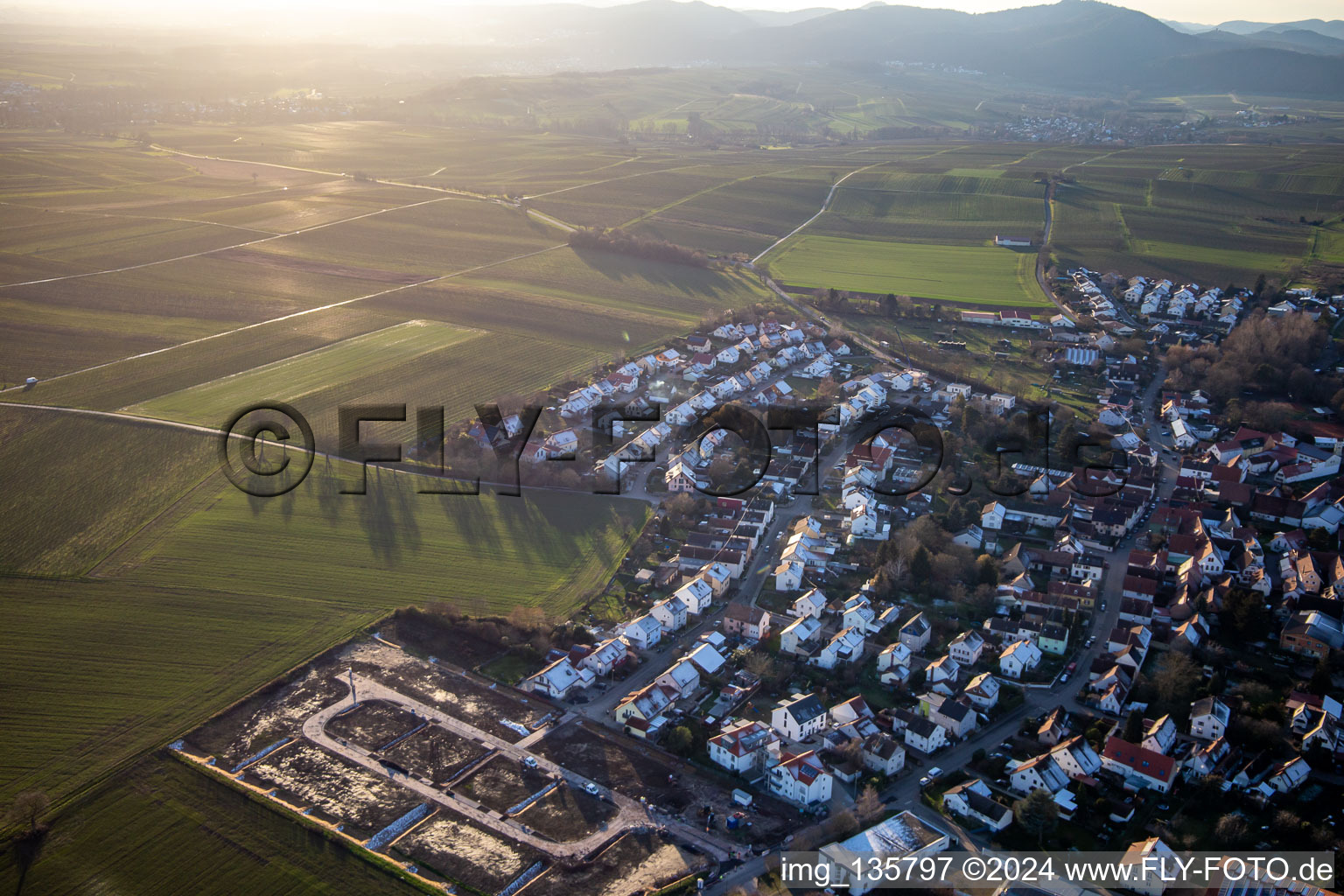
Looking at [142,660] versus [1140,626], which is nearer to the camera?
[142,660]

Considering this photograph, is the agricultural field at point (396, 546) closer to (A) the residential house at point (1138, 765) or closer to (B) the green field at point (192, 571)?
(B) the green field at point (192, 571)

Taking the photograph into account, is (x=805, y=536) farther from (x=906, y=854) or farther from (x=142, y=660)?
(x=142, y=660)

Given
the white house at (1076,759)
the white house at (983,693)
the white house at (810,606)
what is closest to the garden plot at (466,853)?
the white house at (810,606)

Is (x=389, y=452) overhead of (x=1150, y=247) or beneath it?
beneath

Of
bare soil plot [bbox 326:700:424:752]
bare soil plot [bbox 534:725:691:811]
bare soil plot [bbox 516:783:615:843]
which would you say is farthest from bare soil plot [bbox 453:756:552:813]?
bare soil plot [bbox 326:700:424:752]

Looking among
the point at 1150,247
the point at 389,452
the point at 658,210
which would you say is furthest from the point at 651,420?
the point at 1150,247

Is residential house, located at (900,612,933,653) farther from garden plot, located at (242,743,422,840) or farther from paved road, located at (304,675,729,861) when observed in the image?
garden plot, located at (242,743,422,840)
